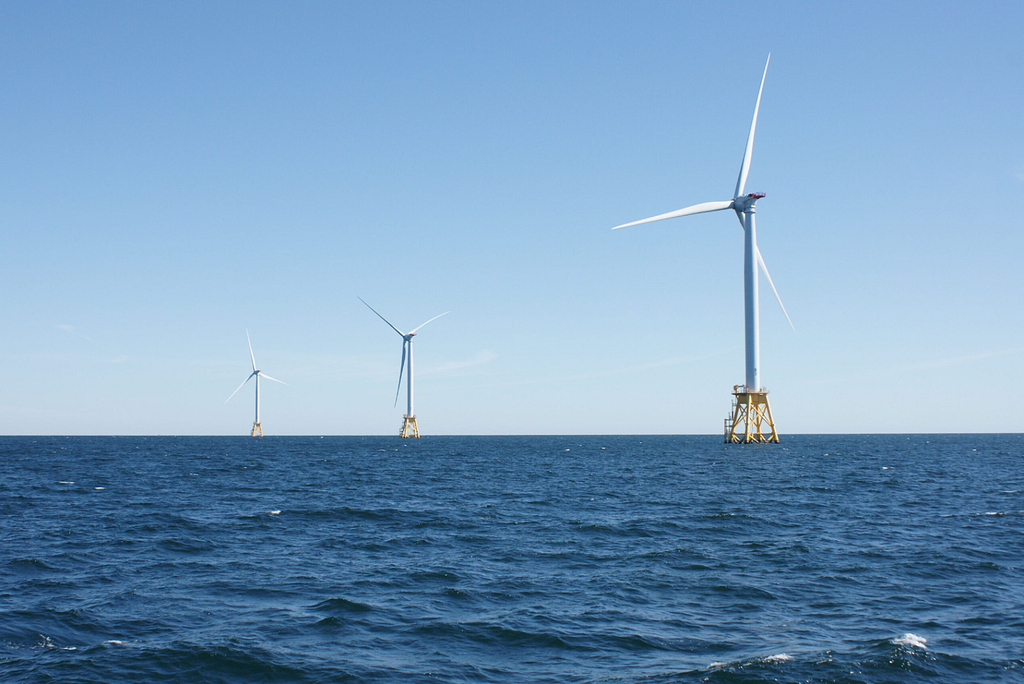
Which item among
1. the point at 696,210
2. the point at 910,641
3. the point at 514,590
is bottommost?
the point at 514,590

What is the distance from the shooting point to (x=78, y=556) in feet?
113

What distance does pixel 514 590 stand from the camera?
28.2 metres

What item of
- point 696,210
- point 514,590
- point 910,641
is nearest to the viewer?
point 910,641

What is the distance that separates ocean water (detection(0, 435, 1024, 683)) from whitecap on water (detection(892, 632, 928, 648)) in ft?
0.48

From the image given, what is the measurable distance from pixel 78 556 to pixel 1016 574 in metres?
42.9

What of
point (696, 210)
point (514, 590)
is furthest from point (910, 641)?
point (696, 210)

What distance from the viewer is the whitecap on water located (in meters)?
21.3

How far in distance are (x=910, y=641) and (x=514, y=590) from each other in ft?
44.9

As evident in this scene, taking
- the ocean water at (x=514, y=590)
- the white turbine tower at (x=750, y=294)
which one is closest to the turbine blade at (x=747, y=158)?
the white turbine tower at (x=750, y=294)

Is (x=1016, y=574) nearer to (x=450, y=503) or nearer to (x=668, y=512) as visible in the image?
(x=668, y=512)

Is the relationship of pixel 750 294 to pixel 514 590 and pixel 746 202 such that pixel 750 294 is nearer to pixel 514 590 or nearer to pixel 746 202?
pixel 746 202

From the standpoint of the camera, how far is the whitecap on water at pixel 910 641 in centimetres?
2133

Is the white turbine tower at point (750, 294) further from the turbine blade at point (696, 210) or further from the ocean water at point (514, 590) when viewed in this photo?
the ocean water at point (514, 590)

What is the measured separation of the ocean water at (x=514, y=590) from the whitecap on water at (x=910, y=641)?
0.15 metres
